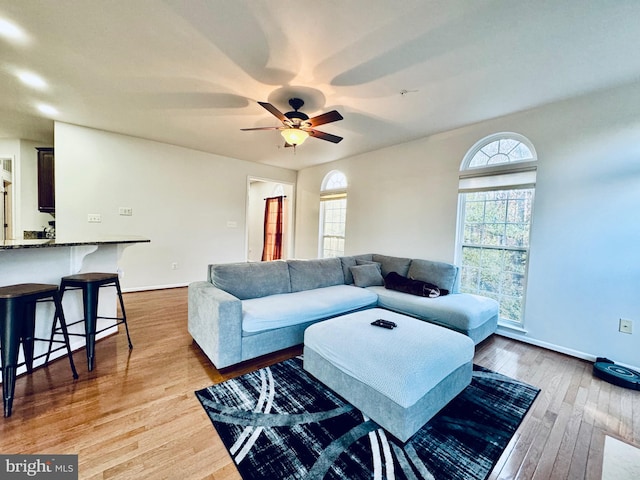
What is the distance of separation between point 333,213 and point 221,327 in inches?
159

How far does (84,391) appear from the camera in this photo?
73.0 inches

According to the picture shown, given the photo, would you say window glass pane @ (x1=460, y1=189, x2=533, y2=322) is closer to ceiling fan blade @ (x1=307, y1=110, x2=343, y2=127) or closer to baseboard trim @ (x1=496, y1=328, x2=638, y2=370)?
baseboard trim @ (x1=496, y1=328, x2=638, y2=370)

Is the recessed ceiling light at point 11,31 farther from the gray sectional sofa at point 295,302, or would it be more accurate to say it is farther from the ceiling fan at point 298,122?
the gray sectional sofa at point 295,302

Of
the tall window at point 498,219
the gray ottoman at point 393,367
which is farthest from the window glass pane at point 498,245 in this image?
the gray ottoman at point 393,367

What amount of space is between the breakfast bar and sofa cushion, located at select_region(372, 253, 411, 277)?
10.6ft

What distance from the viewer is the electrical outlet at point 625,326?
2395 mm

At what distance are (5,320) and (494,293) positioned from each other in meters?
4.57

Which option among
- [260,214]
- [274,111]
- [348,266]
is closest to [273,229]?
[260,214]

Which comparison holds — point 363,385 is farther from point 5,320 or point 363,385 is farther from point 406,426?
point 5,320

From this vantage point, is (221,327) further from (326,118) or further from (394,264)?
(394,264)

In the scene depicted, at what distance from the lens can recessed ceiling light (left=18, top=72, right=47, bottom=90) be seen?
2.49 meters

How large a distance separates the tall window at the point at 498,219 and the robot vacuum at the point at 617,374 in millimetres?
752

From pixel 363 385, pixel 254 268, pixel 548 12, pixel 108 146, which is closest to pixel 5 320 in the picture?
pixel 254 268

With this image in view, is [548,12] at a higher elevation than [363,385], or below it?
higher
